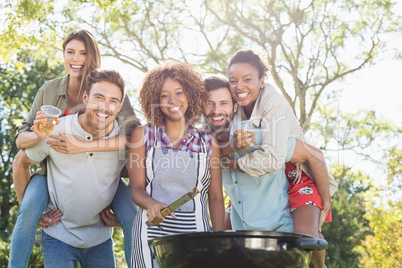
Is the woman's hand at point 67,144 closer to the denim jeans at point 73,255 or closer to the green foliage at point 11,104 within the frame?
the denim jeans at point 73,255

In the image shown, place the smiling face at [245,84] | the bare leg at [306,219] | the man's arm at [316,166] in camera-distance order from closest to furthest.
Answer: the bare leg at [306,219] < the man's arm at [316,166] < the smiling face at [245,84]

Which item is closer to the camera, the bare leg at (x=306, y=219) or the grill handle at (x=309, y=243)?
the grill handle at (x=309, y=243)

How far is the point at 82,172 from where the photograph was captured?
9.93 feet

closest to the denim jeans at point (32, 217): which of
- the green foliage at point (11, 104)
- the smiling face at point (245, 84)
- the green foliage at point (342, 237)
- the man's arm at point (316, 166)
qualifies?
the smiling face at point (245, 84)

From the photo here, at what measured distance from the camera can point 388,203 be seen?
11250 millimetres

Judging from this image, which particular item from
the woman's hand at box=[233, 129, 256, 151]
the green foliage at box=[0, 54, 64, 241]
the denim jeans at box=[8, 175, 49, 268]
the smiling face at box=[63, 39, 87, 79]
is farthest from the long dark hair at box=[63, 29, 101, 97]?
the green foliage at box=[0, 54, 64, 241]

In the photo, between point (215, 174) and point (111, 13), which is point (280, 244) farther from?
point (111, 13)

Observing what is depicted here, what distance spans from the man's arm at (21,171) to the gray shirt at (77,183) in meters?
0.09

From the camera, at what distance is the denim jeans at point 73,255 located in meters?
3.04

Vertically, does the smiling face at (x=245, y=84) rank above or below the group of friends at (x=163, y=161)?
above

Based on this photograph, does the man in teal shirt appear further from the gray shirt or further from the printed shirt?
the gray shirt

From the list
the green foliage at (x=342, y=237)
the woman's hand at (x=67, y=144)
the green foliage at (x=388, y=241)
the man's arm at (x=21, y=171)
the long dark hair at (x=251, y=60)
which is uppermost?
the long dark hair at (x=251, y=60)

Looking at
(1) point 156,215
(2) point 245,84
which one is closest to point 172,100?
(2) point 245,84

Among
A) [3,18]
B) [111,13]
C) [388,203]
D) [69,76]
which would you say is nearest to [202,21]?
[111,13]
